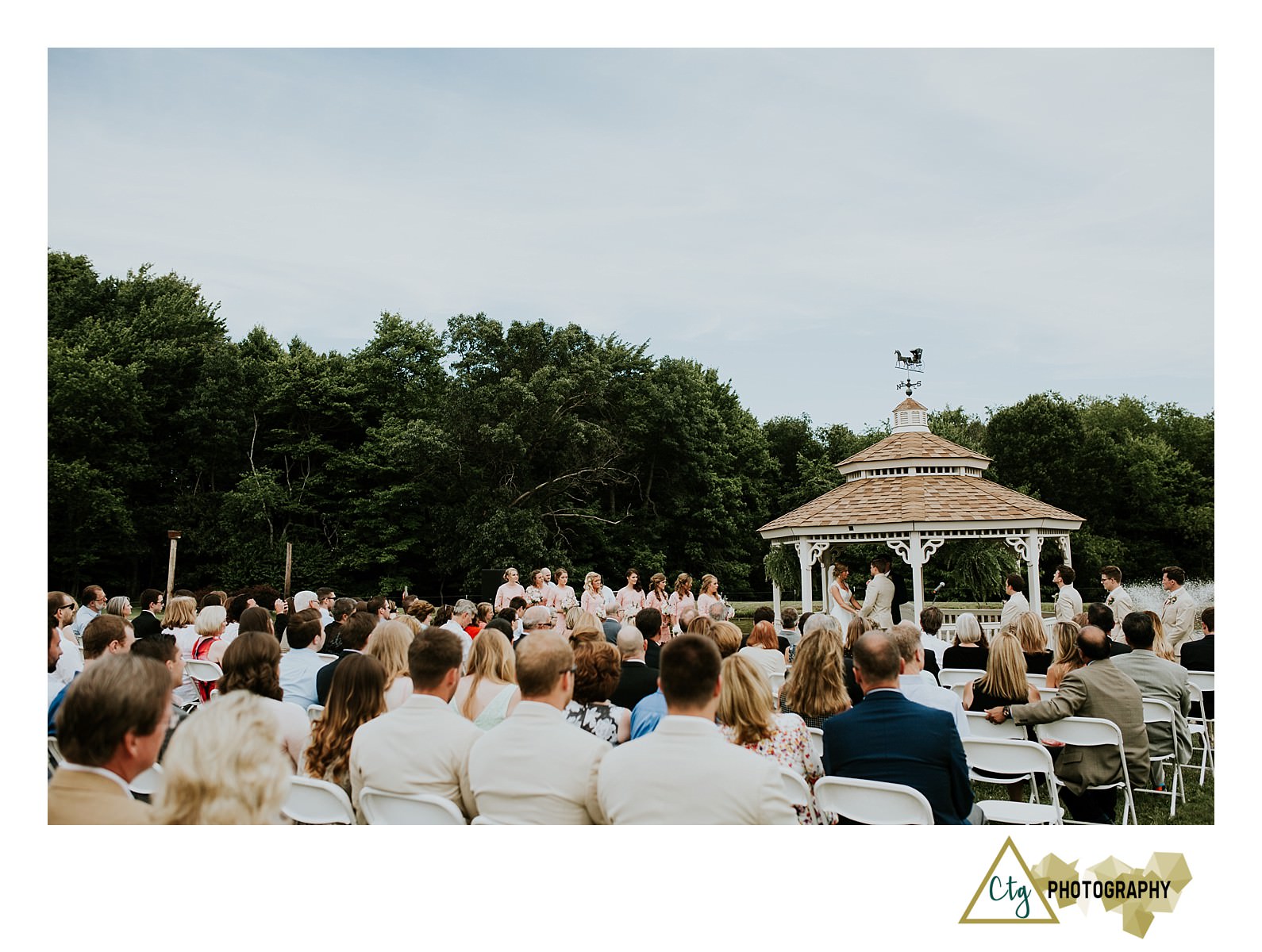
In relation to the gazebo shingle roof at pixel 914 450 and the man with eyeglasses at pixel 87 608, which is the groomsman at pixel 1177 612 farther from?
the man with eyeglasses at pixel 87 608

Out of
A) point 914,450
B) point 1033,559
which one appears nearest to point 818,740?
point 1033,559

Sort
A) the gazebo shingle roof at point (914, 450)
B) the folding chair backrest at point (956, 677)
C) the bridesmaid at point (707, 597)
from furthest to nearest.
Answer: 1. the gazebo shingle roof at point (914, 450)
2. the bridesmaid at point (707, 597)
3. the folding chair backrest at point (956, 677)

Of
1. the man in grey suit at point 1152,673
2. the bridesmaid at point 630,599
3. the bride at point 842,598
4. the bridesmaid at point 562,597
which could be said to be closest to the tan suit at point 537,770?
the man in grey suit at point 1152,673

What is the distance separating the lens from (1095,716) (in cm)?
563

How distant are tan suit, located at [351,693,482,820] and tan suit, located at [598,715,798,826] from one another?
809 millimetres

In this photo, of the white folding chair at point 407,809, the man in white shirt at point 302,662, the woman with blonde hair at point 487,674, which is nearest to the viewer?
the white folding chair at point 407,809

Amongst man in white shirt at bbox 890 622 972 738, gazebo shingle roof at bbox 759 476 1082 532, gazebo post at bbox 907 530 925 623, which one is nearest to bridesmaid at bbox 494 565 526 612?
gazebo shingle roof at bbox 759 476 1082 532

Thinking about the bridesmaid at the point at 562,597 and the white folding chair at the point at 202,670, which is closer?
the white folding chair at the point at 202,670

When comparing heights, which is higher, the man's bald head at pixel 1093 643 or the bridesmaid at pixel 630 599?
the man's bald head at pixel 1093 643

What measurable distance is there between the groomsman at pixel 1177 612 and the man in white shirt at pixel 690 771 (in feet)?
26.8

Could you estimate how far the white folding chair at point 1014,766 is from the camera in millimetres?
4812

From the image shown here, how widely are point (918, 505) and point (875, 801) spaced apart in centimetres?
1388

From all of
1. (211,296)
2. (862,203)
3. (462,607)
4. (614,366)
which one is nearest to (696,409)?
(614,366)

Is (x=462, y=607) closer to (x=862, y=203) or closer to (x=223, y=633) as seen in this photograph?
(x=223, y=633)
